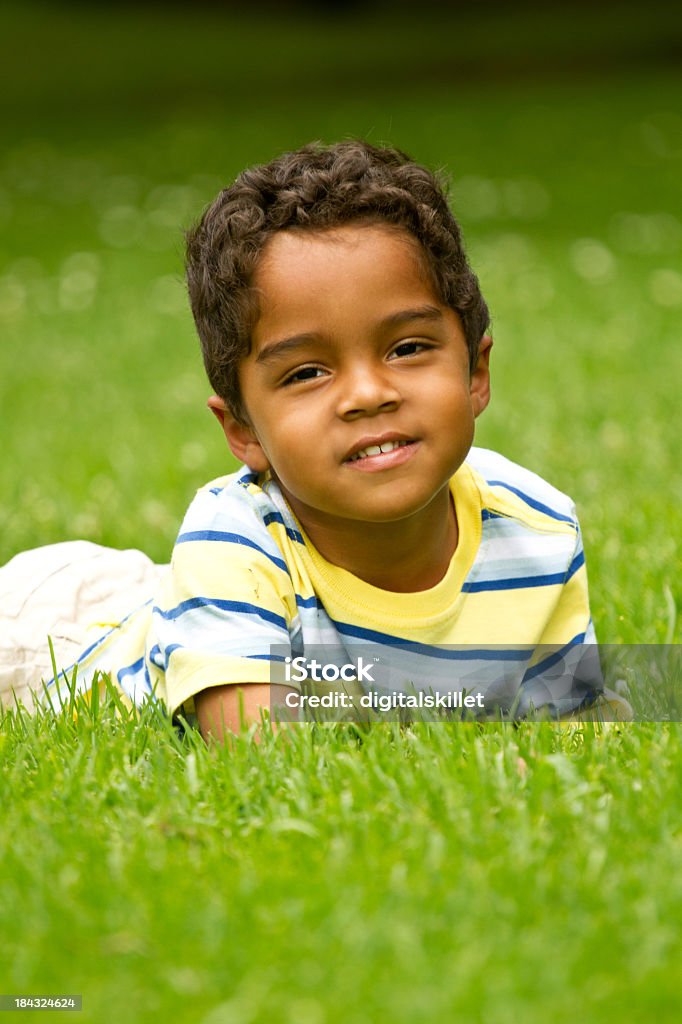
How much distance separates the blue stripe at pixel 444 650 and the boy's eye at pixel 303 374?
55 centimetres

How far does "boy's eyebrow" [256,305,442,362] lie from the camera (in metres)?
2.84

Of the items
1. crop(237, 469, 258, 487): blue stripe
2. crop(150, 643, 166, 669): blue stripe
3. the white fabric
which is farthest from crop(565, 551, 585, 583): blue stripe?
the white fabric

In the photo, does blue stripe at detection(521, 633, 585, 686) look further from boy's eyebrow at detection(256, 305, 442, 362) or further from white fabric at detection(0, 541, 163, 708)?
white fabric at detection(0, 541, 163, 708)

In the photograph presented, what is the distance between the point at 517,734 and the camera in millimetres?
2703

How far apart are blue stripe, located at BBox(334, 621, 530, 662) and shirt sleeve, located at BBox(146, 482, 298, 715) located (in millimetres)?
147

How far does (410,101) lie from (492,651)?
61.8 ft

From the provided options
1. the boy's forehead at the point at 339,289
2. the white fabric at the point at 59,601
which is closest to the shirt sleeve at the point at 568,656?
the boy's forehead at the point at 339,289

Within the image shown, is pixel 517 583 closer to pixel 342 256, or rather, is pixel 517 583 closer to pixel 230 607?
pixel 230 607

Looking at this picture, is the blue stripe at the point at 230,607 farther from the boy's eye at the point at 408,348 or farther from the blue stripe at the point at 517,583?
the boy's eye at the point at 408,348

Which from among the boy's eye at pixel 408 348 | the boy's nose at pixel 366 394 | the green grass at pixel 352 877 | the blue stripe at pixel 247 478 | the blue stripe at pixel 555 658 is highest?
the boy's eye at pixel 408 348

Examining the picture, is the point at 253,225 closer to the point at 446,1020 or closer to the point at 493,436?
the point at 446,1020

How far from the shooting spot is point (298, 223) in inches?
115

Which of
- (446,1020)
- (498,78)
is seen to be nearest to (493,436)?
(446,1020)

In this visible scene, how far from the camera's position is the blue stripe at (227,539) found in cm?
300
